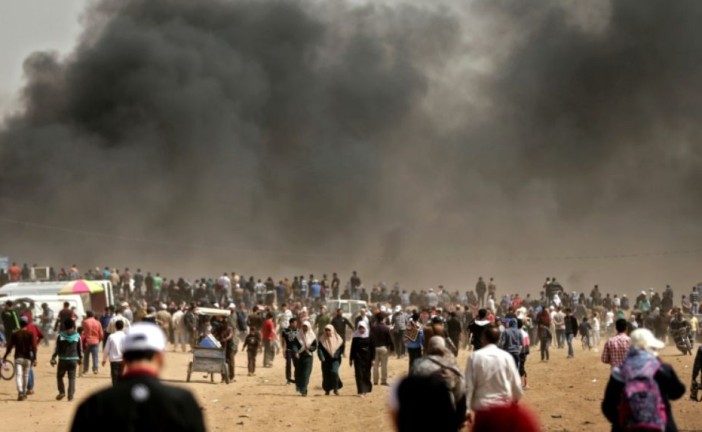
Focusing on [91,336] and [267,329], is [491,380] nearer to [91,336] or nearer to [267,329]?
[91,336]

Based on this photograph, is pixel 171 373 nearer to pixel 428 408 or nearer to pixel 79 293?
pixel 79 293

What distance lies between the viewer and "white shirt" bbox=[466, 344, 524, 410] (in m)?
8.35

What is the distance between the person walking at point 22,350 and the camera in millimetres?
17234

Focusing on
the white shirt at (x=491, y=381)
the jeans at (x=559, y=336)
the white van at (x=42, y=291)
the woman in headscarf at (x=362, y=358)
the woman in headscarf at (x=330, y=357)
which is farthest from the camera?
the white van at (x=42, y=291)

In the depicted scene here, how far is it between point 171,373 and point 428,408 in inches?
771

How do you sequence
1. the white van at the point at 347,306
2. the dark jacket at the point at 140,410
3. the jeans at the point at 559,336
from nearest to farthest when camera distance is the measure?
the dark jacket at the point at 140,410, the jeans at the point at 559,336, the white van at the point at 347,306

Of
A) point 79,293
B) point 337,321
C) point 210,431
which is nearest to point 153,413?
point 210,431

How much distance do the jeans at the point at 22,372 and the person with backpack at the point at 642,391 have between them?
42.1 feet

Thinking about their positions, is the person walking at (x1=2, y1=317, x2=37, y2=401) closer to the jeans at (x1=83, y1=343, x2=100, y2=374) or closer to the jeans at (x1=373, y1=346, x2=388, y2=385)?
the jeans at (x1=83, y1=343, x2=100, y2=374)

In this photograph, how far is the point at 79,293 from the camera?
32.9 metres

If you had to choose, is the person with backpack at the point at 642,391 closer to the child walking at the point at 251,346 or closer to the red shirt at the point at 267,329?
the child walking at the point at 251,346

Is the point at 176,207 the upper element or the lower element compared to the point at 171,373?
upper

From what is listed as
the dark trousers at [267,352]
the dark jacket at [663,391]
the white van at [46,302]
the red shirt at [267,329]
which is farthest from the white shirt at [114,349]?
the white van at [46,302]

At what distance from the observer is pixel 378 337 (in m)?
19.0
